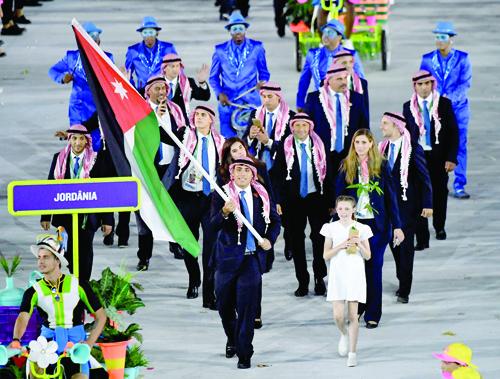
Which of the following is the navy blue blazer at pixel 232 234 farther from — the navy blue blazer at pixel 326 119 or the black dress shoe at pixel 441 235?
the black dress shoe at pixel 441 235

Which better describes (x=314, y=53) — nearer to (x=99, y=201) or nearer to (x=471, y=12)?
(x=99, y=201)

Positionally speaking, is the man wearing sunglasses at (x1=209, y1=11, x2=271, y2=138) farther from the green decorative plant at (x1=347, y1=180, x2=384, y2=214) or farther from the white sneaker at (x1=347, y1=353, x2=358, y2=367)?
the white sneaker at (x1=347, y1=353, x2=358, y2=367)

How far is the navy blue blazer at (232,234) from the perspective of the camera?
14.6 meters

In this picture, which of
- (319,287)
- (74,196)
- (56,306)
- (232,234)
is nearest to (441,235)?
(319,287)

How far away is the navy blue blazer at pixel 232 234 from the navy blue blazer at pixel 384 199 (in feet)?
4.13

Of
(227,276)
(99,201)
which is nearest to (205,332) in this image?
(227,276)

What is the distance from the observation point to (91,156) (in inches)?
655

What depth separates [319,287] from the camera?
17.1 m

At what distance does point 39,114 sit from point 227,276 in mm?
11851

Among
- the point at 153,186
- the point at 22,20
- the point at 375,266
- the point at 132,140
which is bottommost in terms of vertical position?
the point at 22,20

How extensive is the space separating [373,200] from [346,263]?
1053 millimetres

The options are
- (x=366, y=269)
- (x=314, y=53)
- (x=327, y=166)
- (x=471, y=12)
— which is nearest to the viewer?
(x=366, y=269)

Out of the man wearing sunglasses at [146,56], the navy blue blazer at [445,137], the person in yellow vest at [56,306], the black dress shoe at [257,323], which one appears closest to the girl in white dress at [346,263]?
the black dress shoe at [257,323]

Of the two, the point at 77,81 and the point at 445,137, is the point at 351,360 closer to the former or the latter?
the point at 445,137
